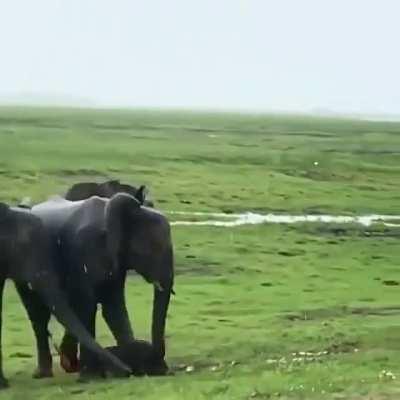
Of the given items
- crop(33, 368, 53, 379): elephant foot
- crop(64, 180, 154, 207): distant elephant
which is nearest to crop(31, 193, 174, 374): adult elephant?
crop(33, 368, 53, 379): elephant foot

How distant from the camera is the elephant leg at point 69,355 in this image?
18750mm

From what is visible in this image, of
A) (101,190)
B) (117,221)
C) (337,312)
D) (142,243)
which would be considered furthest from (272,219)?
(117,221)

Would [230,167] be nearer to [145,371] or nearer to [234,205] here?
[234,205]

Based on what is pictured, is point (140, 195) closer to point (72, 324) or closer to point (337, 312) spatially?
point (72, 324)

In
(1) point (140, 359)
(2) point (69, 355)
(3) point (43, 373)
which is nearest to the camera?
(1) point (140, 359)

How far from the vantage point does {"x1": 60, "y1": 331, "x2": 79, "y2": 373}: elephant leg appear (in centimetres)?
1875

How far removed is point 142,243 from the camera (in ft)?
59.5

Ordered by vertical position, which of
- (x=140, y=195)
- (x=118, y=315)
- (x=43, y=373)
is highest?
(x=140, y=195)

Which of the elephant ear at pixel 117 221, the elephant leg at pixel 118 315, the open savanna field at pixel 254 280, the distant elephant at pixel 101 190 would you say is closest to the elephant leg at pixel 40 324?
the open savanna field at pixel 254 280

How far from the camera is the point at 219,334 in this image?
22.5 m

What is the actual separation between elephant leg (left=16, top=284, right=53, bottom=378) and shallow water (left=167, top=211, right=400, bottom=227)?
23.8m

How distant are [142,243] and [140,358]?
170cm

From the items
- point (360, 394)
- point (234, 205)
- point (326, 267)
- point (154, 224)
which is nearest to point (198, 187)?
point (234, 205)

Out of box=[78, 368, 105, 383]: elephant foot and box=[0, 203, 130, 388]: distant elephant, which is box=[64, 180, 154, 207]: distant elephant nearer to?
box=[0, 203, 130, 388]: distant elephant
